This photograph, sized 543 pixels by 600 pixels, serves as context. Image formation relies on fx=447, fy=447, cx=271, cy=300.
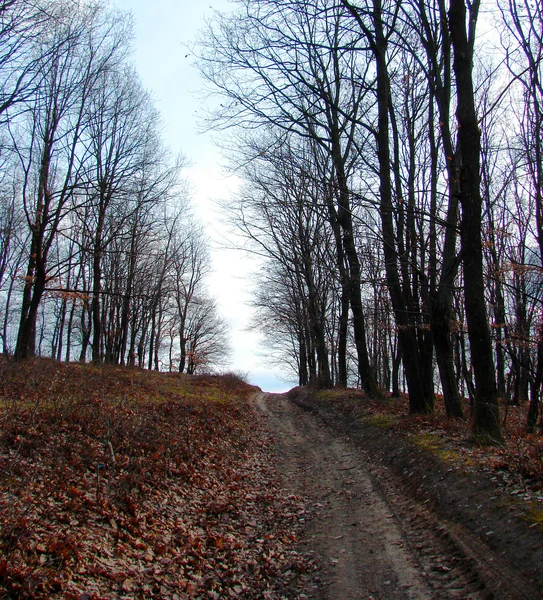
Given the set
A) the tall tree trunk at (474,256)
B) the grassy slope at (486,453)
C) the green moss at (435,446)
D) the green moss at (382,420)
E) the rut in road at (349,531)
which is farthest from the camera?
the green moss at (382,420)

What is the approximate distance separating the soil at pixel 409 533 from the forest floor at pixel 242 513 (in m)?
0.02

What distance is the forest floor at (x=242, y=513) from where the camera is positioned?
171 inches

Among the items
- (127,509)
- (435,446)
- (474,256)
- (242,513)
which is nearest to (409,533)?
(242,513)

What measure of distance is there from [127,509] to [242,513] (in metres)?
1.90

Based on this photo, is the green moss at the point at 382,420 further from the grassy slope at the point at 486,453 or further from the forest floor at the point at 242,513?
the forest floor at the point at 242,513

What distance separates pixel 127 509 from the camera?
5.77m

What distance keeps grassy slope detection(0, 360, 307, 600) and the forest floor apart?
2 centimetres

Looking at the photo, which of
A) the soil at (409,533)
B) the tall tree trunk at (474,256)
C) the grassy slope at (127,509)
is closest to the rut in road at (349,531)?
the soil at (409,533)

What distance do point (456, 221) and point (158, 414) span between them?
868 cm

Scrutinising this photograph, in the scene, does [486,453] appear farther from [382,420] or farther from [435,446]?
[382,420]

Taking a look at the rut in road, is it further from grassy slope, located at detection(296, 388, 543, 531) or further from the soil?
grassy slope, located at detection(296, 388, 543, 531)

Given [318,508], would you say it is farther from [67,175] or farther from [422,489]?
[67,175]

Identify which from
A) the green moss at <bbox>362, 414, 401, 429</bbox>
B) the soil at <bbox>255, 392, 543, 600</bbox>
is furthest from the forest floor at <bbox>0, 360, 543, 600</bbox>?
the green moss at <bbox>362, 414, 401, 429</bbox>

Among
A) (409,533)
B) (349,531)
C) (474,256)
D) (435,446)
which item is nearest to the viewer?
(409,533)
